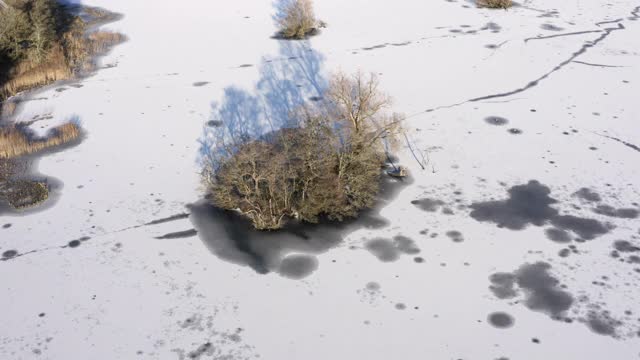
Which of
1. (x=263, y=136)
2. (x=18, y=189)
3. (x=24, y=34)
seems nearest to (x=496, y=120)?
(x=263, y=136)

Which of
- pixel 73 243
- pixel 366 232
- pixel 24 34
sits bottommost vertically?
pixel 366 232

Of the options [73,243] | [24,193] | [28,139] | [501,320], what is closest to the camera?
[501,320]

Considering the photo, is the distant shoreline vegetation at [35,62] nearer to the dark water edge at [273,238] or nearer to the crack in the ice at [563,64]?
the dark water edge at [273,238]

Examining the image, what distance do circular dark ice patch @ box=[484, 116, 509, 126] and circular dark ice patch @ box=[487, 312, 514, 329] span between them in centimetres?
1061

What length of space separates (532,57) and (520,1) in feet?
31.6

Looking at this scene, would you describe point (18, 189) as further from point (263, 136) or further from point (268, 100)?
point (268, 100)

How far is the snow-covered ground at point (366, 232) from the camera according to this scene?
14.9m

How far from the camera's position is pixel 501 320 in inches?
596

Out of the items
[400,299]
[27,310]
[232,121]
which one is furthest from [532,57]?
[27,310]

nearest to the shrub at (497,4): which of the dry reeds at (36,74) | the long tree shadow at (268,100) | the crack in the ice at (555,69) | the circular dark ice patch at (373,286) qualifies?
the crack in the ice at (555,69)

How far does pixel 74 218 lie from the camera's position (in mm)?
18859

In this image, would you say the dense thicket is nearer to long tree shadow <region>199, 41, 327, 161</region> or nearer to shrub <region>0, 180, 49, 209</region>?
long tree shadow <region>199, 41, 327, 161</region>

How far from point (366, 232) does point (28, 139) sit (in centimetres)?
1452

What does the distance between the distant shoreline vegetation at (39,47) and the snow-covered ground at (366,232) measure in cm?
143
